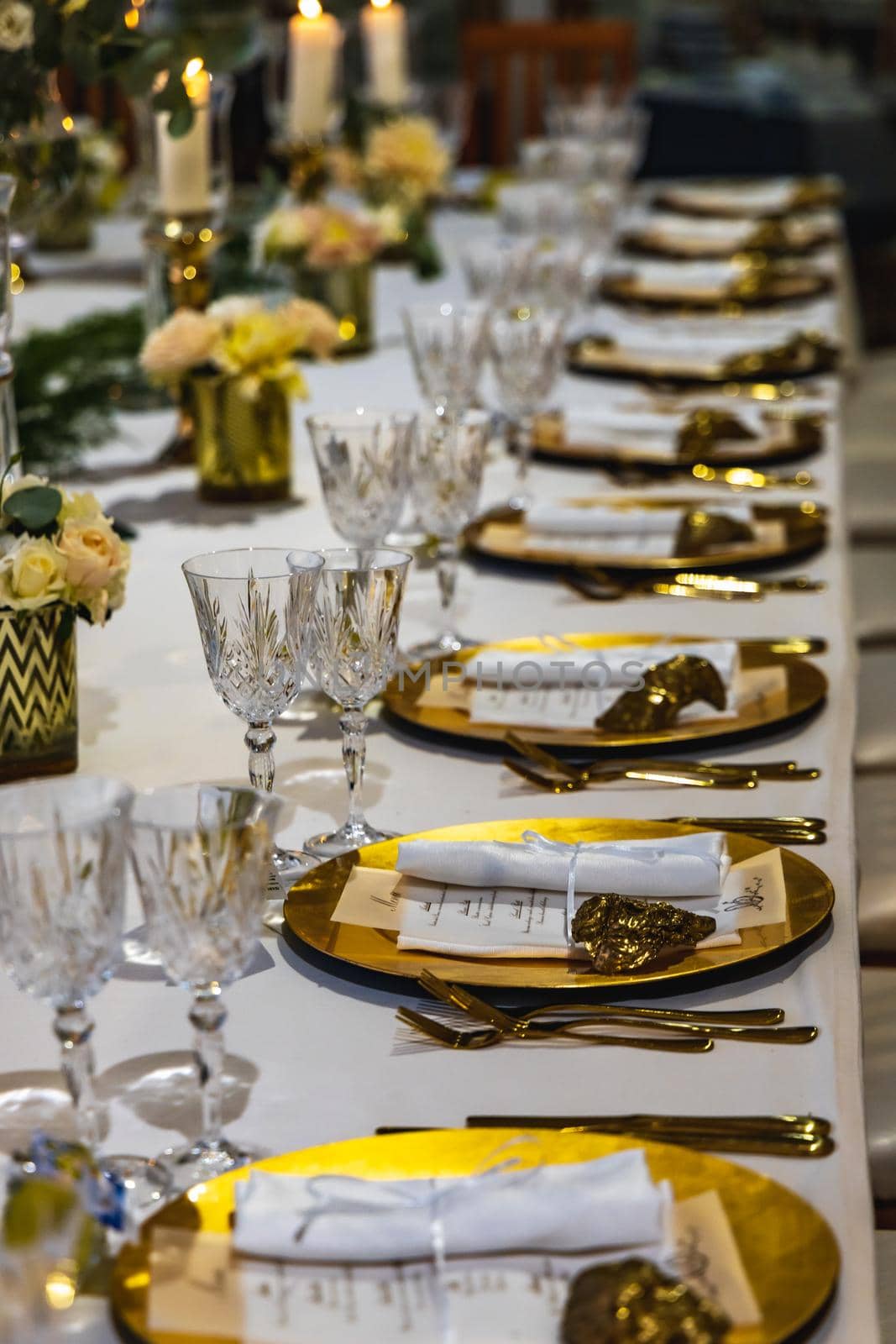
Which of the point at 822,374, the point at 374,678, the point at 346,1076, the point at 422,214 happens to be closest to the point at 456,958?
the point at 346,1076

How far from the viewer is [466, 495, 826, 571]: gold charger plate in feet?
5.72

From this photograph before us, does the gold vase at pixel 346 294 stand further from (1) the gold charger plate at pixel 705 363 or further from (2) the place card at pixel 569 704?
(2) the place card at pixel 569 704

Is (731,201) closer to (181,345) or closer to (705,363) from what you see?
(705,363)

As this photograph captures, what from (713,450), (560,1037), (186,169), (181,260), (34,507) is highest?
(186,169)

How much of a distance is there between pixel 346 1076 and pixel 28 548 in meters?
0.46

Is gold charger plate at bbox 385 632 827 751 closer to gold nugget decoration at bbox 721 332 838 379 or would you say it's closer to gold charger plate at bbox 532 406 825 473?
gold charger plate at bbox 532 406 825 473

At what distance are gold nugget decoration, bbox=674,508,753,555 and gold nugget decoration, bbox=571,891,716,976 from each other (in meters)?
0.83

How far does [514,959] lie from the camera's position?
0.98 metres

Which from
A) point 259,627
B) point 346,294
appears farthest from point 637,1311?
point 346,294

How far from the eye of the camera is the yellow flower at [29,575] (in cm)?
118

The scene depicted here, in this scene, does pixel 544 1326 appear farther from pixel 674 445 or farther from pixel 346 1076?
pixel 674 445

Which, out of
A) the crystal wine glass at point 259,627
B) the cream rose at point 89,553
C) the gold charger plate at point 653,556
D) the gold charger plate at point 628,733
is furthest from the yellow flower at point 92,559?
the gold charger plate at point 653,556

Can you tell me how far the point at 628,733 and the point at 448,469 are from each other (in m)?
0.30

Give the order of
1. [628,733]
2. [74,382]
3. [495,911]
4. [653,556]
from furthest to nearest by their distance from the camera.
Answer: [74,382]
[653,556]
[628,733]
[495,911]
